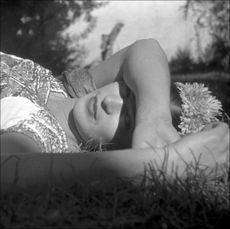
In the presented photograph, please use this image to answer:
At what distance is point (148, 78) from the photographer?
2215mm

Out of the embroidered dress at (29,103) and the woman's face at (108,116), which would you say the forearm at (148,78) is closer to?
the woman's face at (108,116)

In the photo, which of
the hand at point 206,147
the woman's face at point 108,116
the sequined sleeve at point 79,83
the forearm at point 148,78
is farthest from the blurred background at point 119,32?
the hand at point 206,147

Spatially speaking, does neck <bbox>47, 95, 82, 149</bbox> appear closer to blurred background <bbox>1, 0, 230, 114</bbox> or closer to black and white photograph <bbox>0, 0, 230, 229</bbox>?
black and white photograph <bbox>0, 0, 230, 229</bbox>

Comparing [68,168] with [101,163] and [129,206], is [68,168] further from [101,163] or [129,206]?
[129,206]

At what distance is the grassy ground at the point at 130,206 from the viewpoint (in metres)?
1.46

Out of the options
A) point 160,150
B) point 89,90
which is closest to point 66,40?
point 89,90

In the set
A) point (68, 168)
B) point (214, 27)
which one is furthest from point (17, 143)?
point (214, 27)

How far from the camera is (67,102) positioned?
8.64ft

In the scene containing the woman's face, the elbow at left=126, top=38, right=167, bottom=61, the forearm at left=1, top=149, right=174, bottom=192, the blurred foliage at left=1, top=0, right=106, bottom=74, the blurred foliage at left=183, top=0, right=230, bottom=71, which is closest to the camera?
the forearm at left=1, top=149, right=174, bottom=192

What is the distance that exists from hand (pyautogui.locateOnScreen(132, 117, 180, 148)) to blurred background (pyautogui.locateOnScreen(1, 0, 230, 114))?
13.7ft

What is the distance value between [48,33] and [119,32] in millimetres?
921

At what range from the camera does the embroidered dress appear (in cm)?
215

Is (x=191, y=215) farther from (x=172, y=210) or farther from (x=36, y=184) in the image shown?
(x=36, y=184)

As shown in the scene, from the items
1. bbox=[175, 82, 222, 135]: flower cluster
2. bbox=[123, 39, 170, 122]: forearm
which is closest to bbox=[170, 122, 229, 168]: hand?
bbox=[123, 39, 170, 122]: forearm
